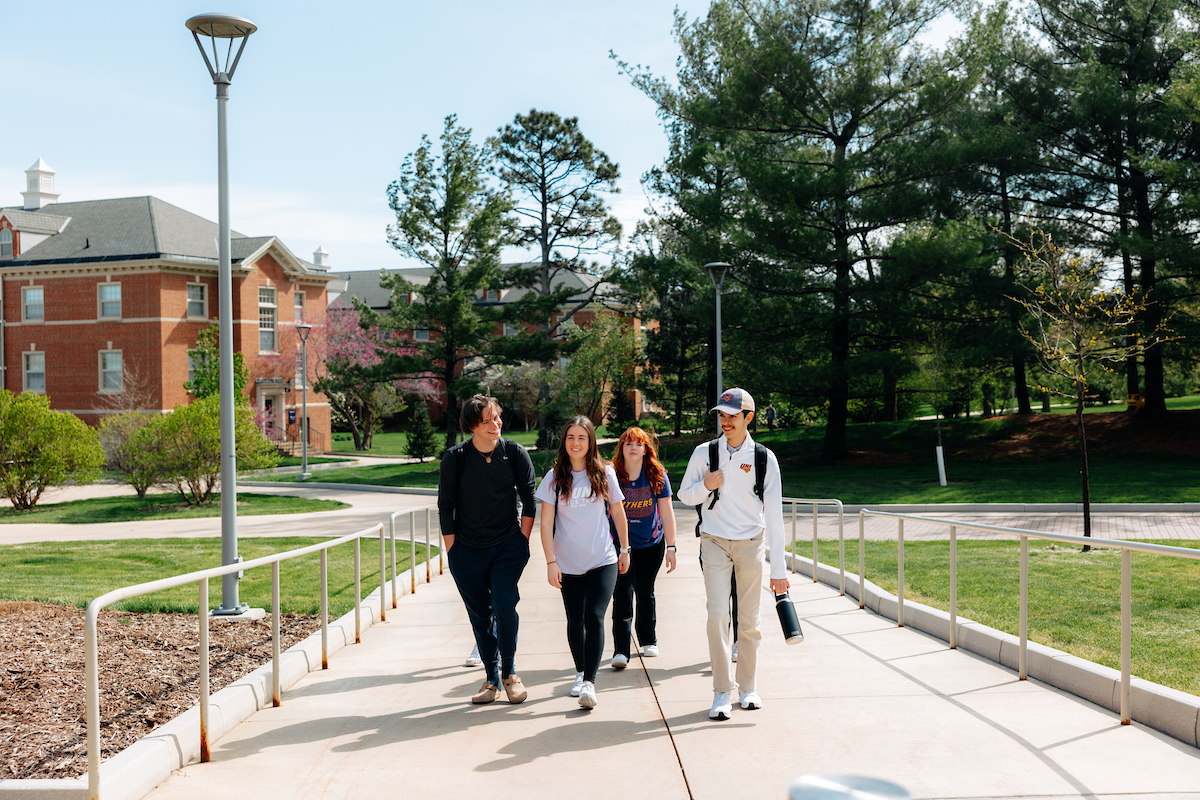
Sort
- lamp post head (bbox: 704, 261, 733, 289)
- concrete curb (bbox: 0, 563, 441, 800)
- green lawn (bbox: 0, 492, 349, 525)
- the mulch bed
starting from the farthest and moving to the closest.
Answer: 1. lamp post head (bbox: 704, 261, 733, 289)
2. green lawn (bbox: 0, 492, 349, 525)
3. the mulch bed
4. concrete curb (bbox: 0, 563, 441, 800)

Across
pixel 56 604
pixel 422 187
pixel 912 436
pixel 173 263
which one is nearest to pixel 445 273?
pixel 422 187

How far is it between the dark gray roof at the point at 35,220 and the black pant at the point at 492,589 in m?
44.4

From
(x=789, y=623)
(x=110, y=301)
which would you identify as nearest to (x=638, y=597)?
(x=789, y=623)

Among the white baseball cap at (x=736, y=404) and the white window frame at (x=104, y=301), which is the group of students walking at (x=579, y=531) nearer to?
the white baseball cap at (x=736, y=404)

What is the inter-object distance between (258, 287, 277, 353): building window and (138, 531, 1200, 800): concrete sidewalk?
3972 centimetres

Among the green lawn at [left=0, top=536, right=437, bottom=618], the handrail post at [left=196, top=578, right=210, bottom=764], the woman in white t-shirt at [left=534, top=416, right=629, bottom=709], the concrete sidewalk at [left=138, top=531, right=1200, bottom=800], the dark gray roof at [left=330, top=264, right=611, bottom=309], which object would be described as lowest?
the green lawn at [left=0, top=536, right=437, bottom=618]

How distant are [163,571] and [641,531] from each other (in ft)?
25.8

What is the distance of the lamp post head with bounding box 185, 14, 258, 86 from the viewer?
28.4 feet

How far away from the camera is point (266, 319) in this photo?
4434 centimetres

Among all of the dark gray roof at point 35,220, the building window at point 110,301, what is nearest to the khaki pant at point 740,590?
the building window at point 110,301

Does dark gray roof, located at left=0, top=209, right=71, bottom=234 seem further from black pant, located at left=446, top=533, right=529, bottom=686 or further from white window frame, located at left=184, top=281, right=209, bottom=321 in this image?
black pant, located at left=446, top=533, right=529, bottom=686

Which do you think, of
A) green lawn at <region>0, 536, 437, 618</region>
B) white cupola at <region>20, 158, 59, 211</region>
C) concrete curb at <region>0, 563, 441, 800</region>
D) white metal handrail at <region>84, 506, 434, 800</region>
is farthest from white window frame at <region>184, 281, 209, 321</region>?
concrete curb at <region>0, 563, 441, 800</region>

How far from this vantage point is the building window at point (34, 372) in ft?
137

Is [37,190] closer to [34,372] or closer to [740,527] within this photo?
[34,372]
